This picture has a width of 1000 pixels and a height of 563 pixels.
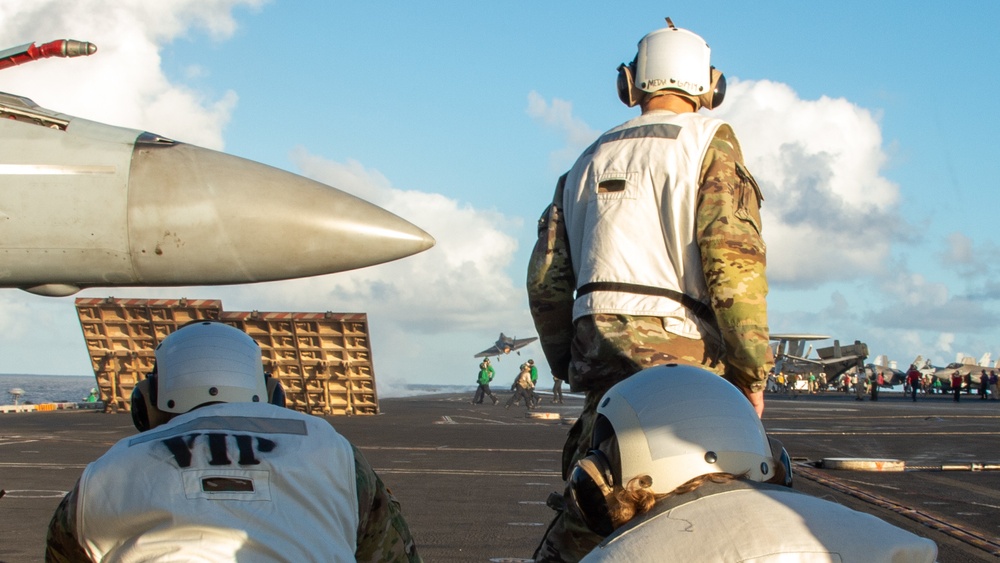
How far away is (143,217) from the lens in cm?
574

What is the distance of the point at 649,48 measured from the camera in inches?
154

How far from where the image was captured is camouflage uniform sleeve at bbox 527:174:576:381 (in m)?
3.98

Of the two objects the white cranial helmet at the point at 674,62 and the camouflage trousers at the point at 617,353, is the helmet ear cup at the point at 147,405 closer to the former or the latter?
the camouflage trousers at the point at 617,353

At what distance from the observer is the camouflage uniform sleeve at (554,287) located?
398 cm

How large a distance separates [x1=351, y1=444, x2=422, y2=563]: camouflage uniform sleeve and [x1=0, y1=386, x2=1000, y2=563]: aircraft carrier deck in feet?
8.71

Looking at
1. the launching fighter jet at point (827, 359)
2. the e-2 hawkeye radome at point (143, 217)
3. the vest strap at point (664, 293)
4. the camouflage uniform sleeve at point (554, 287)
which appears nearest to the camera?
the vest strap at point (664, 293)

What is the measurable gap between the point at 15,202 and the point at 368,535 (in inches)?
148

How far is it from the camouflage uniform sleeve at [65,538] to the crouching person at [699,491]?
46.6 inches

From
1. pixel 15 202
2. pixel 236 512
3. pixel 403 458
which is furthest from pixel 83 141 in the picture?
pixel 403 458

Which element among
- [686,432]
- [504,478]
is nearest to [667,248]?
[686,432]

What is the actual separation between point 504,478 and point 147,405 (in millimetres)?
6509

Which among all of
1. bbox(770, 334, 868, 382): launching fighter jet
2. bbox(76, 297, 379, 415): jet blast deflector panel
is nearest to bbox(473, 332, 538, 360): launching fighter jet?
bbox(770, 334, 868, 382): launching fighter jet

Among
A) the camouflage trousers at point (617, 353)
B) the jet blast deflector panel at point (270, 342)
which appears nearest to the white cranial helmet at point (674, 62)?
the camouflage trousers at point (617, 353)

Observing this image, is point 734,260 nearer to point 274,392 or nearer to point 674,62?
point 674,62
